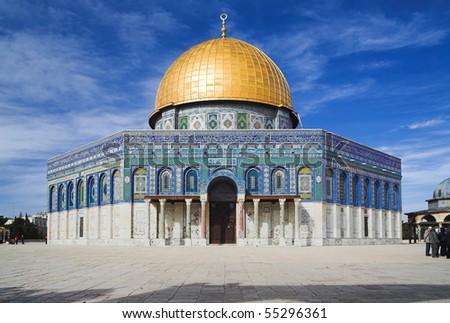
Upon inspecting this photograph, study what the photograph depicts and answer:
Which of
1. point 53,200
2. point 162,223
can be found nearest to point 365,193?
point 162,223

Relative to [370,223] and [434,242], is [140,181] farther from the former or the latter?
[434,242]

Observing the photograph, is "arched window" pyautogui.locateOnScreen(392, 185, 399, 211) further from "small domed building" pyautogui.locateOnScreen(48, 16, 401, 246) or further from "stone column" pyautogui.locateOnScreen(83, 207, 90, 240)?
"stone column" pyautogui.locateOnScreen(83, 207, 90, 240)

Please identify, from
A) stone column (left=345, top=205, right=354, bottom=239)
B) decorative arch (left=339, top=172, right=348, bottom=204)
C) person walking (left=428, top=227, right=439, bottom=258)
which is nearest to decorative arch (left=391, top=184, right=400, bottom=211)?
stone column (left=345, top=205, right=354, bottom=239)

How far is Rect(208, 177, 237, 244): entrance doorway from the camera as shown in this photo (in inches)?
1188

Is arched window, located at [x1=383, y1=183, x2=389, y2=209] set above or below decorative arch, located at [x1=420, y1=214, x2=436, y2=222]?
above

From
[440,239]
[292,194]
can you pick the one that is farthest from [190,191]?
[440,239]

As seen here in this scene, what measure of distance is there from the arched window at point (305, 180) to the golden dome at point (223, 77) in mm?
6046

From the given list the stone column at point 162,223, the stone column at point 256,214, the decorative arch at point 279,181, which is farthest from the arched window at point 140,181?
the decorative arch at point 279,181

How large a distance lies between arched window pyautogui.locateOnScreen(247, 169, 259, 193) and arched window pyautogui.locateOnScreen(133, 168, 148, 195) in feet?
18.8

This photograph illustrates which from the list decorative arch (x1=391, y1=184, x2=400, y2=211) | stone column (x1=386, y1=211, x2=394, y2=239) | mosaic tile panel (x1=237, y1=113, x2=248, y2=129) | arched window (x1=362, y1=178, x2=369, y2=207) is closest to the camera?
mosaic tile panel (x1=237, y1=113, x2=248, y2=129)

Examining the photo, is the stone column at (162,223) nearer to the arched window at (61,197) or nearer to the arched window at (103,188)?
the arched window at (103,188)

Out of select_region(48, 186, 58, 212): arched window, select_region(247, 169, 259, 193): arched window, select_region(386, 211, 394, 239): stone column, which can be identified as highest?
select_region(247, 169, 259, 193): arched window

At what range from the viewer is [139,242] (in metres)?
29.6

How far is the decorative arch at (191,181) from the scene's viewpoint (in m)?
30.0
